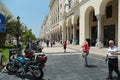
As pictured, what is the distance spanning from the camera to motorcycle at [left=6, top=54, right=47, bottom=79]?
432 inches

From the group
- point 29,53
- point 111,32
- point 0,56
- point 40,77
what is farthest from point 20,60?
point 111,32

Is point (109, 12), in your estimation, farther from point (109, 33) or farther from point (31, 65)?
point (31, 65)

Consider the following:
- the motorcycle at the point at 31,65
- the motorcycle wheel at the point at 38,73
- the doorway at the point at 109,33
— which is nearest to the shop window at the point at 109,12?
the doorway at the point at 109,33

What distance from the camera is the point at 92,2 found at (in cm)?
3541

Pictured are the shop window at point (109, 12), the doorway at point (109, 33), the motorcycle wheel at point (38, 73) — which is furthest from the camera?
the shop window at point (109, 12)

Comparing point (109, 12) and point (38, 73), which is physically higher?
point (109, 12)

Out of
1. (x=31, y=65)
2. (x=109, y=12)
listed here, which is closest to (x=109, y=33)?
(x=109, y=12)

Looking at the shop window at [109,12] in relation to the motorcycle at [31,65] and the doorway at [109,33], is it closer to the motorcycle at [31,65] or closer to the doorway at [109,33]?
the doorway at [109,33]

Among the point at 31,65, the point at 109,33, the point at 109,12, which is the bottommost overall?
the point at 31,65

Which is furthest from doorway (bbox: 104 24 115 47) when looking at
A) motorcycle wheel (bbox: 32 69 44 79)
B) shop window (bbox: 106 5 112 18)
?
motorcycle wheel (bbox: 32 69 44 79)

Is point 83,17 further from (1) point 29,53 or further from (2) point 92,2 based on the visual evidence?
(1) point 29,53

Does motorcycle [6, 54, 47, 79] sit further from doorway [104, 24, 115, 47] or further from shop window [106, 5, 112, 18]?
shop window [106, 5, 112, 18]

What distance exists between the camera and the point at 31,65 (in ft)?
37.4

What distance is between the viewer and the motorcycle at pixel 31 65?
36.0ft
